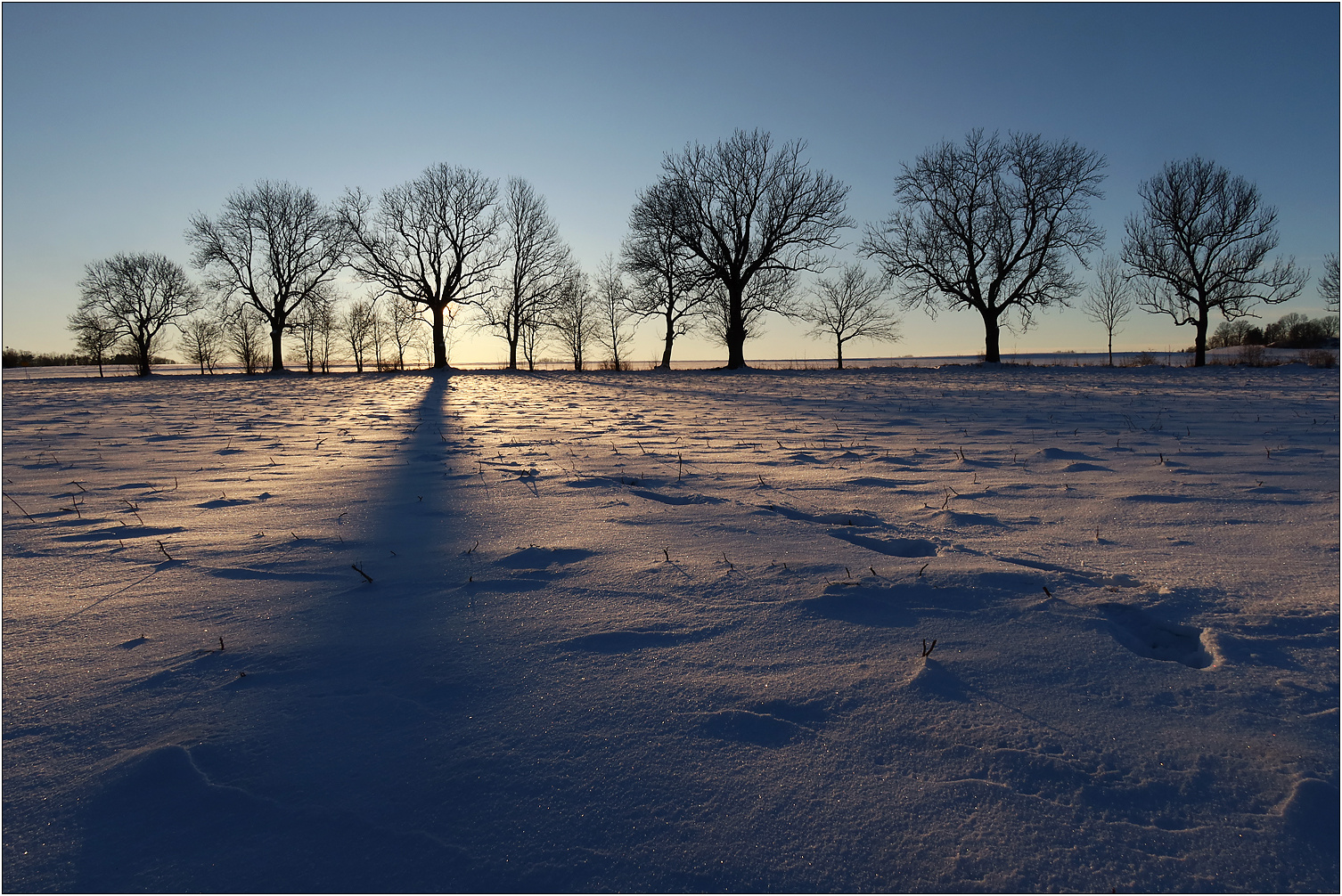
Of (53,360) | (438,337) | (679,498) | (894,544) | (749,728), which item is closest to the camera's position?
(749,728)

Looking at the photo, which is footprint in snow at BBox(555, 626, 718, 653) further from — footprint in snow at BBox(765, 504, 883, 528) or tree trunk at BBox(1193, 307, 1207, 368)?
tree trunk at BBox(1193, 307, 1207, 368)

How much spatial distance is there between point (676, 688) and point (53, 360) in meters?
74.9

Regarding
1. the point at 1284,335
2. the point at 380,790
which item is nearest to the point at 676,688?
the point at 380,790

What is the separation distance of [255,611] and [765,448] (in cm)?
425

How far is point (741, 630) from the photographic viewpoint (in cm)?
188

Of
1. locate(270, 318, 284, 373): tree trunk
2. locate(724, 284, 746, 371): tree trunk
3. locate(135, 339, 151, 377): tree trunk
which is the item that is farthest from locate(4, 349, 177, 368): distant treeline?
locate(724, 284, 746, 371): tree trunk

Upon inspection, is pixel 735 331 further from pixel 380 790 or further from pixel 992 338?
pixel 380 790

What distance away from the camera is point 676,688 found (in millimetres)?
1564

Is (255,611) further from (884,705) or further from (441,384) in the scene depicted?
(441,384)

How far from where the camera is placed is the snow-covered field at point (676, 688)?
3.57 ft

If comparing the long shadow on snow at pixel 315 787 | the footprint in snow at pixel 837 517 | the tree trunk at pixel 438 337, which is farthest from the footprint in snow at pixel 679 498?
the tree trunk at pixel 438 337

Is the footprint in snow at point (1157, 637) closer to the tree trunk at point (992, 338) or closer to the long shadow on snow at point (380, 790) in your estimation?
the long shadow on snow at point (380, 790)

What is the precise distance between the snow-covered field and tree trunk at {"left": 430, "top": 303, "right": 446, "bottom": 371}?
2674 cm

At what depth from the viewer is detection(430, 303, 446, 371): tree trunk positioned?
29.0m
